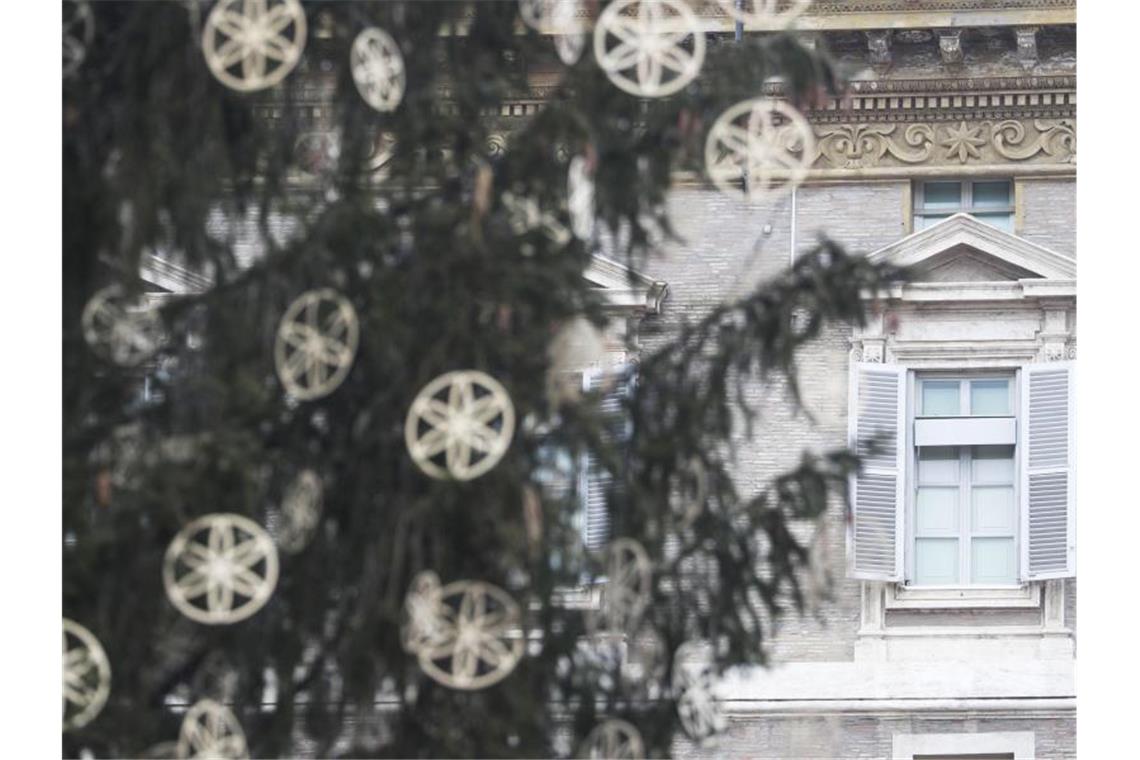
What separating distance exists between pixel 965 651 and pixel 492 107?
1028 centimetres

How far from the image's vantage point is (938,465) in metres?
22.5

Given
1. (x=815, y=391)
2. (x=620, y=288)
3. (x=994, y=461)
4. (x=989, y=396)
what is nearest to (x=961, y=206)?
(x=989, y=396)

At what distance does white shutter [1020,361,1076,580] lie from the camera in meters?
22.2

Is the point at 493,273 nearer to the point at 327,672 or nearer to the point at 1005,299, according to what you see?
the point at 327,672

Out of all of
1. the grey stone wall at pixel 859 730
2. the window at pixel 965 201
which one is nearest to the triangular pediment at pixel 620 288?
the window at pixel 965 201

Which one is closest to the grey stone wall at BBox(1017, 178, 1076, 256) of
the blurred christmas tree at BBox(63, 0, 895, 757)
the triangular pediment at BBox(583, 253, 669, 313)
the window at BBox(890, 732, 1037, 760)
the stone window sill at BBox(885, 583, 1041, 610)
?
the stone window sill at BBox(885, 583, 1041, 610)

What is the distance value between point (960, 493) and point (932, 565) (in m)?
0.53

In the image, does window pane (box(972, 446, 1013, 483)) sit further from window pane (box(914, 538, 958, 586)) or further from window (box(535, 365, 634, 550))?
window (box(535, 365, 634, 550))

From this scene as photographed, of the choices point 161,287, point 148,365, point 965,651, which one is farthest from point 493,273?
point 965,651

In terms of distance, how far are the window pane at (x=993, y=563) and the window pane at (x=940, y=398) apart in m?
0.95

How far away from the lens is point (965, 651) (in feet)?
73.0

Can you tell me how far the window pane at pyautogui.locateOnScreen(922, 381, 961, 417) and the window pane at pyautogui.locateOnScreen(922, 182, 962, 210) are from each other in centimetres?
127

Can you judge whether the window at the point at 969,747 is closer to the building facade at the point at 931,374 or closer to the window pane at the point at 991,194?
the building facade at the point at 931,374

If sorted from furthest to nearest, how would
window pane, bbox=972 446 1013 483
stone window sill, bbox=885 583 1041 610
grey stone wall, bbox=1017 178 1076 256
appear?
grey stone wall, bbox=1017 178 1076 256
window pane, bbox=972 446 1013 483
stone window sill, bbox=885 583 1041 610
